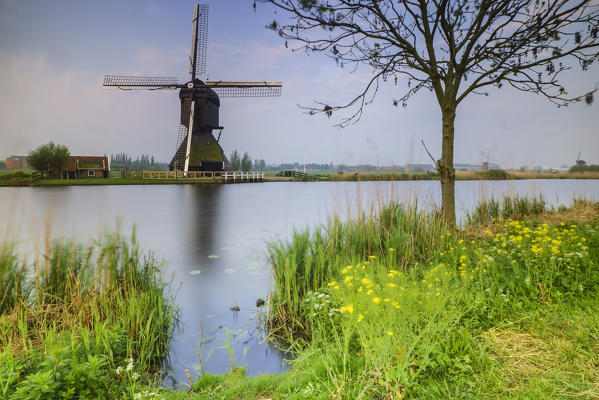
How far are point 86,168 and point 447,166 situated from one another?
3727 centimetres

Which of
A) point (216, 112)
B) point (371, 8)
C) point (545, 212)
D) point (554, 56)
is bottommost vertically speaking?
point (545, 212)

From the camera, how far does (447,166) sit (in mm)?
6520

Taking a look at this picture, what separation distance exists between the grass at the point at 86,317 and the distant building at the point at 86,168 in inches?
1284

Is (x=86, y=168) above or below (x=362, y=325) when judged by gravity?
above

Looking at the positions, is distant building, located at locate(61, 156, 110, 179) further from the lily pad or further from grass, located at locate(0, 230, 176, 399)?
grass, located at locate(0, 230, 176, 399)

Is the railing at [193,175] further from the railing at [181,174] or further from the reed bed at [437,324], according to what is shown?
the reed bed at [437,324]

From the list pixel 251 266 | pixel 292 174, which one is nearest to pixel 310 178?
pixel 292 174

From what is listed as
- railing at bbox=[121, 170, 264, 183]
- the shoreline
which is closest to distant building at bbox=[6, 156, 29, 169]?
the shoreline

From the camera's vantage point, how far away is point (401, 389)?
237 centimetres

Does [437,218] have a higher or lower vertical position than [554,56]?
lower

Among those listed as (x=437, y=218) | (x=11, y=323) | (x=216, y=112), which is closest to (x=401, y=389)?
(x=11, y=323)

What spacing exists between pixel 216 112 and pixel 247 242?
2780 cm

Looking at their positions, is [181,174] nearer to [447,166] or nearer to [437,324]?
[447,166]

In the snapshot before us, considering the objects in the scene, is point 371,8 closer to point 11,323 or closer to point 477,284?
point 477,284
